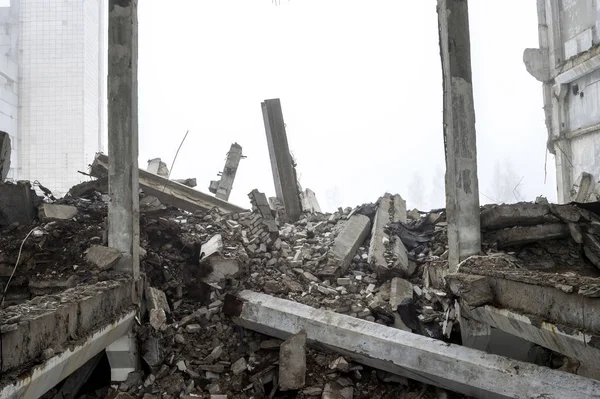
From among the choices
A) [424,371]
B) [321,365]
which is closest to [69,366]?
[321,365]

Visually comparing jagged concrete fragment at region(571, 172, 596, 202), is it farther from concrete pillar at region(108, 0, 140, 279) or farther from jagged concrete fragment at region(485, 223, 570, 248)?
concrete pillar at region(108, 0, 140, 279)

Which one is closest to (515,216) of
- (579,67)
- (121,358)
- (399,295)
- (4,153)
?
(399,295)

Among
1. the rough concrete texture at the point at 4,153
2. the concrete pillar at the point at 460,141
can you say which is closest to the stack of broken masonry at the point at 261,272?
the concrete pillar at the point at 460,141

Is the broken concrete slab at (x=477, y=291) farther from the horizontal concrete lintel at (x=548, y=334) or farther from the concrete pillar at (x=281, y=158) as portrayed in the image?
the concrete pillar at (x=281, y=158)

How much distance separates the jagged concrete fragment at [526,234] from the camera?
4895 millimetres

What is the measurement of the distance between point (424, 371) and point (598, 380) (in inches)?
47.9

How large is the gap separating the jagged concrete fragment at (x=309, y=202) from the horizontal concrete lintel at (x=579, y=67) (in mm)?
7438

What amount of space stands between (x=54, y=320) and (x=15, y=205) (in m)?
3.17

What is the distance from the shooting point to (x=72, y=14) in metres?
13.6

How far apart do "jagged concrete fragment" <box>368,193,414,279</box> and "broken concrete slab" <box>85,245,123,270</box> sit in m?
2.89

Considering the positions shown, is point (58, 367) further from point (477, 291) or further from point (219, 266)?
point (477, 291)

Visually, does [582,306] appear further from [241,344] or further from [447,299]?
[241,344]

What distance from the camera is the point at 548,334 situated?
289 cm

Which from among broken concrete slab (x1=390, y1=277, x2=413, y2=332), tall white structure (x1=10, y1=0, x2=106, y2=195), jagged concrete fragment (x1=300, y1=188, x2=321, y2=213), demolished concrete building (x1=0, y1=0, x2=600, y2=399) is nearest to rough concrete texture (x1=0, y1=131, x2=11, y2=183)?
demolished concrete building (x1=0, y1=0, x2=600, y2=399)
